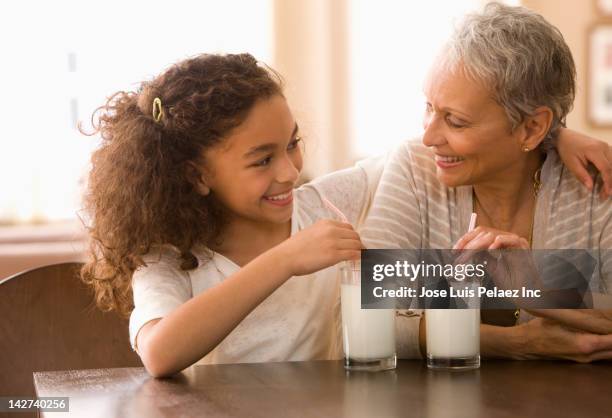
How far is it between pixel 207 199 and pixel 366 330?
55 cm

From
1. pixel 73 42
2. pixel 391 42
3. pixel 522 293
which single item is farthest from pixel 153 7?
pixel 522 293

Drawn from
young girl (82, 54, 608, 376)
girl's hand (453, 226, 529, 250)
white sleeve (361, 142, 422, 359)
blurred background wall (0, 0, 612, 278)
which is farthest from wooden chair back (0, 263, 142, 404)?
blurred background wall (0, 0, 612, 278)

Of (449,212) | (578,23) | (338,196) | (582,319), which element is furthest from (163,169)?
(578,23)

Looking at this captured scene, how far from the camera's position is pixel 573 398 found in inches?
47.2

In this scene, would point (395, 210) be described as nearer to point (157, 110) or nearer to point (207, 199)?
point (207, 199)

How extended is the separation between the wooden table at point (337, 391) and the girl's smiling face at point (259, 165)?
1.15ft

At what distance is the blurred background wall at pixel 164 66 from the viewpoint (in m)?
3.72

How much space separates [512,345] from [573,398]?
28 centimetres

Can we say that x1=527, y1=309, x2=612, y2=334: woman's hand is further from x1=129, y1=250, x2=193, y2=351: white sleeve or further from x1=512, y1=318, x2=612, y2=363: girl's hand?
x1=129, y1=250, x2=193, y2=351: white sleeve

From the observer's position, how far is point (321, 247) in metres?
1.42

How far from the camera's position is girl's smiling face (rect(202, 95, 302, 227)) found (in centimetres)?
168

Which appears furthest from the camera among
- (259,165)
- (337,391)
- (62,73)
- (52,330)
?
(62,73)

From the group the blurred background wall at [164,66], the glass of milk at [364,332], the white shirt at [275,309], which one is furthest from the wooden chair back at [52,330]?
the blurred background wall at [164,66]

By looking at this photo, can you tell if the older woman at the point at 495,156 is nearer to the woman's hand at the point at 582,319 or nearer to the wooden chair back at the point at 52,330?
the woman's hand at the point at 582,319
